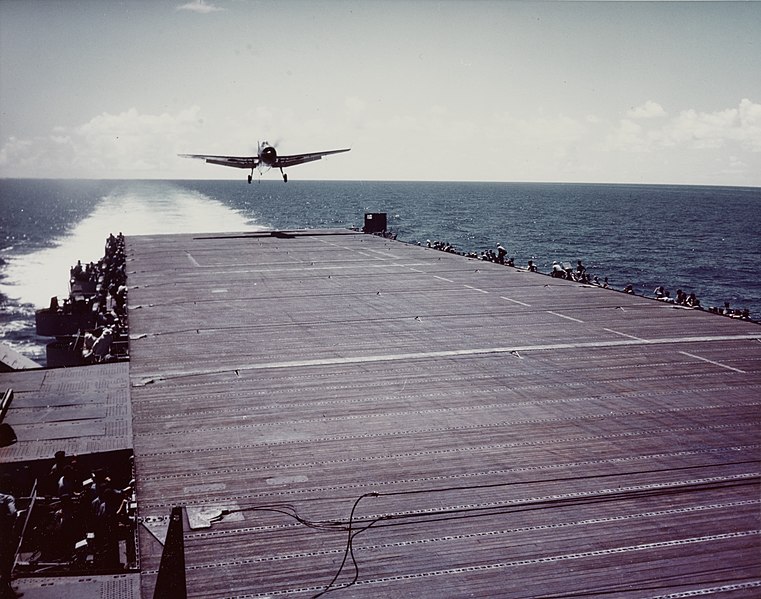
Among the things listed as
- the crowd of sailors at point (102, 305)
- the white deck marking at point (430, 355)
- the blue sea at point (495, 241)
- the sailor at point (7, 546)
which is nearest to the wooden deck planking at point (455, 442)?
the white deck marking at point (430, 355)

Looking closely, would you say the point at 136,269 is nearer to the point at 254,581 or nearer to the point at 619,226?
the point at 254,581

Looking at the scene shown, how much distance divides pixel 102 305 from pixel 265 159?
27450 mm

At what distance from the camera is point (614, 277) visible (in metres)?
87.2

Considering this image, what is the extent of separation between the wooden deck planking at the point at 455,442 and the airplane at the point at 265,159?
3380 centimetres

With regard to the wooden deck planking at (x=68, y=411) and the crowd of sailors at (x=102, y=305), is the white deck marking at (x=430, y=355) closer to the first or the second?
the wooden deck planking at (x=68, y=411)

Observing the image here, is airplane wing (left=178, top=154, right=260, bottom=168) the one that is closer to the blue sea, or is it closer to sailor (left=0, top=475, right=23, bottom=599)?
the blue sea

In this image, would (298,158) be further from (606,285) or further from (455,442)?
(455,442)

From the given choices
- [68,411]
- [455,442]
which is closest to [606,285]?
[455,442]

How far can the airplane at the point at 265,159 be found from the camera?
67.1 metres

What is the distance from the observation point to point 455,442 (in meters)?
17.7

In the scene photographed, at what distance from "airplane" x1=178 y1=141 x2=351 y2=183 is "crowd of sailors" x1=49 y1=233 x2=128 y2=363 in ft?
44.3

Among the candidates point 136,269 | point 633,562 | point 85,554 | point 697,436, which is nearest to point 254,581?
point 85,554

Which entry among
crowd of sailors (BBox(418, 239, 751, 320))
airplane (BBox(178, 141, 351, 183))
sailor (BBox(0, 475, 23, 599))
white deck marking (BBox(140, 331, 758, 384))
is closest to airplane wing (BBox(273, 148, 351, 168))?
airplane (BBox(178, 141, 351, 183))

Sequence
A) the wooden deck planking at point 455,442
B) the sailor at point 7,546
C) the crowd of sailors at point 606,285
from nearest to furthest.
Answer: the sailor at point 7,546
the wooden deck planking at point 455,442
the crowd of sailors at point 606,285
